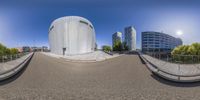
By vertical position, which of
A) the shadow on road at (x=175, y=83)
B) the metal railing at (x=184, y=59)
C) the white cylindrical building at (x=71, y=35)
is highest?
the white cylindrical building at (x=71, y=35)

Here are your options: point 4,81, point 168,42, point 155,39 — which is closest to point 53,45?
point 155,39

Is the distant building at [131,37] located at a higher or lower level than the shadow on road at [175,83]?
higher

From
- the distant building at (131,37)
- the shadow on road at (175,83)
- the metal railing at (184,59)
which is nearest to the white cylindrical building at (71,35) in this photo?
the distant building at (131,37)

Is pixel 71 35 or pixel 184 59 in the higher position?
pixel 71 35

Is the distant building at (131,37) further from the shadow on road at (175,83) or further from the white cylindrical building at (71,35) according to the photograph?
the shadow on road at (175,83)

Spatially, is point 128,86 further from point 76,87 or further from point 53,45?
point 53,45

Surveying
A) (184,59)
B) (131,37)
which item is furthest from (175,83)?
(131,37)

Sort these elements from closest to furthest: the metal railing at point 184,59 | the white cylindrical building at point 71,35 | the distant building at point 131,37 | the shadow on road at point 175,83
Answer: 1. the shadow on road at point 175,83
2. the metal railing at point 184,59
3. the white cylindrical building at point 71,35
4. the distant building at point 131,37

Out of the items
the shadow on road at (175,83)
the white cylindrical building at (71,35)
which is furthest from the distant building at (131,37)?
the shadow on road at (175,83)

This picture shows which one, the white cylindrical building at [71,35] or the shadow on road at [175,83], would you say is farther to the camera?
the white cylindrical building at [71,35]

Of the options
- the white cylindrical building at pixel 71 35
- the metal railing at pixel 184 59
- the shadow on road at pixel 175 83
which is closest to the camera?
the shadow on road at pixel 175 83

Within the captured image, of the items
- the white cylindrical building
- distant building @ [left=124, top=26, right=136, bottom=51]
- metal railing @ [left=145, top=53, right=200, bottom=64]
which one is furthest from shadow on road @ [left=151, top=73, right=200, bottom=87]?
distant building @ [left=124, top=26, right=136, bottom=51]

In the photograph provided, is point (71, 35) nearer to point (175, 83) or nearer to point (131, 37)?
point (131, 37)

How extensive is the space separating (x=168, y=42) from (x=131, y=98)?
99514mm
